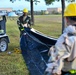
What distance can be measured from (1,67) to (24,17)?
5061mm

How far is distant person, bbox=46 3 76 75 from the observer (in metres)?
3.64

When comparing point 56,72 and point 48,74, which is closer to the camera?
point 56,72

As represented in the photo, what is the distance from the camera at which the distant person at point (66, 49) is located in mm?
3637

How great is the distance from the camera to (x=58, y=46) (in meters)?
3.66

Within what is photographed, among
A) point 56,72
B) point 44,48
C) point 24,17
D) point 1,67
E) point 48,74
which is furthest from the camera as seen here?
point 24,17

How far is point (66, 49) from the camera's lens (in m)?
3.64

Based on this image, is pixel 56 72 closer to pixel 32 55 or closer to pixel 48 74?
pixel 48 74

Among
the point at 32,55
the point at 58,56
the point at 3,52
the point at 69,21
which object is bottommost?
the point at 3,52

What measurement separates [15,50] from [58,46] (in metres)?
10.5

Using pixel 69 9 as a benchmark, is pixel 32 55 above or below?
below

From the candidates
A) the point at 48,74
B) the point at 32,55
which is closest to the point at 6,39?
the point at 32,55

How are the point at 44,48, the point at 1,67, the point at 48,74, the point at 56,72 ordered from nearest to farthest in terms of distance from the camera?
the point at 56,72 → the point at 48,74 → the point at 44,48 → the point at 1,67

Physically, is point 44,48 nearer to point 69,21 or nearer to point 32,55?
point 32,55

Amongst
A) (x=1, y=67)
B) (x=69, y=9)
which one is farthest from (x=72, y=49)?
(x=1, y=67)
